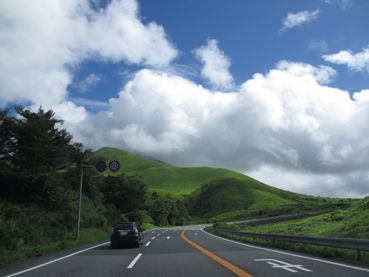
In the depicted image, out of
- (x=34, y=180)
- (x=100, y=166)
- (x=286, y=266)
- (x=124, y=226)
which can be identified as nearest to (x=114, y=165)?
(x=100, y=166)

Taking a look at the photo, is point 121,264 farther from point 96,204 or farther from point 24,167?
A: point 96,204

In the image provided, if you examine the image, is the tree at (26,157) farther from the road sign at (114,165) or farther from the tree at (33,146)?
the road sign at (114,165)

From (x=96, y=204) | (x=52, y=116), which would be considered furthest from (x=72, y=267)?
(x=96, y=204)

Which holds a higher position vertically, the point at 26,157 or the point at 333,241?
the point at 26,157

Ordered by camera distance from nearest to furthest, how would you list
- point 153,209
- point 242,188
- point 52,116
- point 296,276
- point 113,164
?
1. point 296,276
2. point 113,164
3. point 52,116
4. point 153,209
5. point 242,188

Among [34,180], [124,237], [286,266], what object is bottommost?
[286,266]

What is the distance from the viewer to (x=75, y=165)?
40.6 m

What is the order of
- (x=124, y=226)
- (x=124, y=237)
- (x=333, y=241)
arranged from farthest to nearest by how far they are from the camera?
1. (x=124, y=226)
2. (x=124, y=237)
3. (x=333, y=241)

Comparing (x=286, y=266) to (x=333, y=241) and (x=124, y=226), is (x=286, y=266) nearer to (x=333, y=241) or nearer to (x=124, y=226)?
(x=333, y=241)

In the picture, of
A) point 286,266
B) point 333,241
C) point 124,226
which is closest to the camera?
point 286,266

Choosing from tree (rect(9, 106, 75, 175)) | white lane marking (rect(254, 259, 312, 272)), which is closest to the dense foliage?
tree (rect(9, 106, 75, 175))

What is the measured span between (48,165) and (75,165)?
455 inches

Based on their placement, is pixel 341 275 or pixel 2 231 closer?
pixel 341 275

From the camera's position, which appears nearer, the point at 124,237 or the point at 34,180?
the point at 124,237
